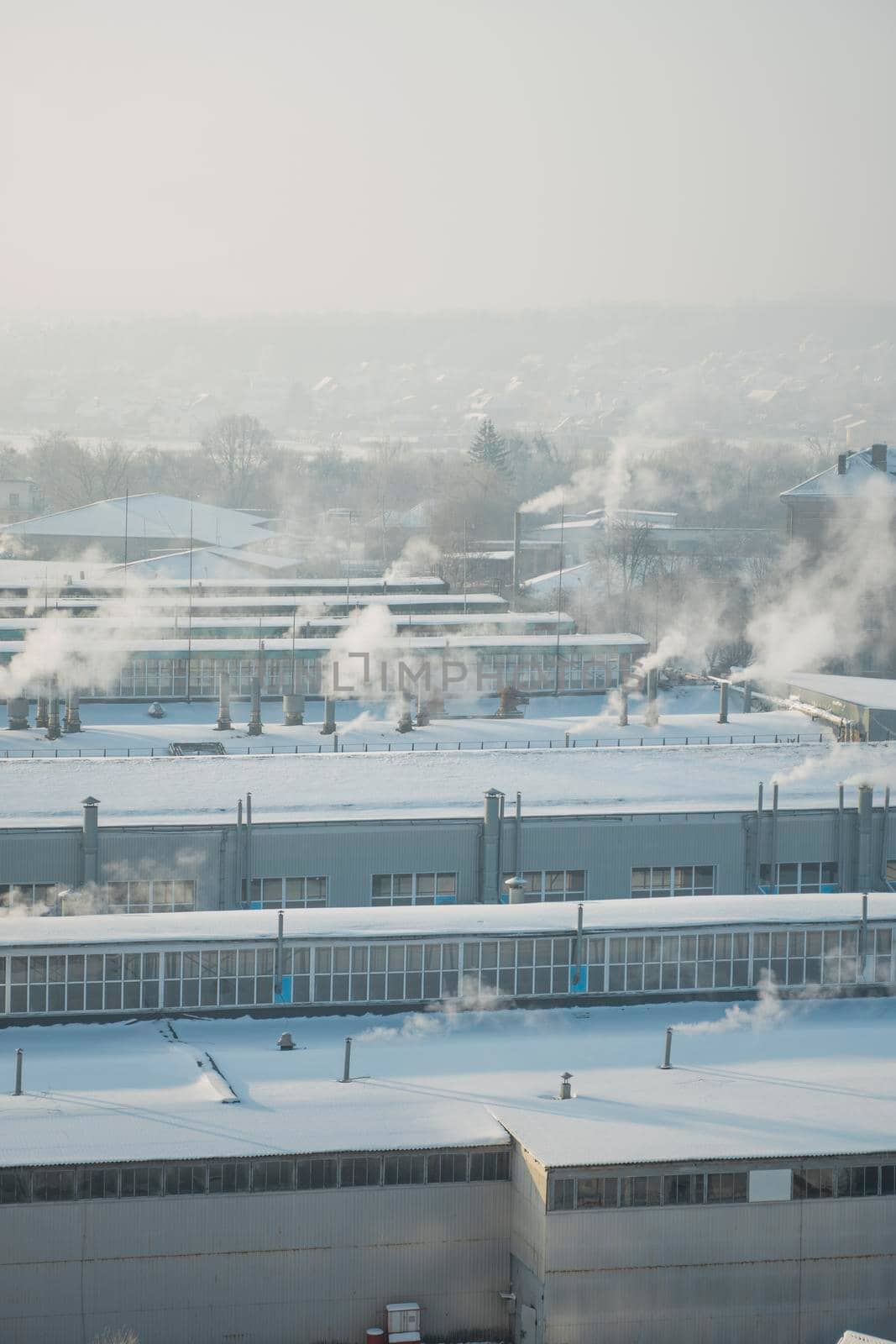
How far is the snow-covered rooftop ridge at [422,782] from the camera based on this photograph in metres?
21.6

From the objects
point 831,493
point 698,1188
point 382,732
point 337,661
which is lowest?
point 698,1188

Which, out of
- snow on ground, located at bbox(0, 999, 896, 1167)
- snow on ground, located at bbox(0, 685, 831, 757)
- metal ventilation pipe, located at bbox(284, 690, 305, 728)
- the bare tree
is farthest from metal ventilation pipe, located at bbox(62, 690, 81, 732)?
the bare tree

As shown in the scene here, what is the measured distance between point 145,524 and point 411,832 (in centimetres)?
4090

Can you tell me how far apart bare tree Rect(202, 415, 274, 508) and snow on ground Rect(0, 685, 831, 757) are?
178 ft

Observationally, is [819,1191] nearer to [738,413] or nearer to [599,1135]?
[599,1135]

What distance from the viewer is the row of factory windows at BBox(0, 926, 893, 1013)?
15.9 meters

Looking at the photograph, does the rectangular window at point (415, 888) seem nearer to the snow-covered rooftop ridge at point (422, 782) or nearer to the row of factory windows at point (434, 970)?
→ the snow-covered rooftop ridge at point (422, 782)

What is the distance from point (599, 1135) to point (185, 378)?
168716mm

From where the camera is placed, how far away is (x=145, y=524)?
5988 cm

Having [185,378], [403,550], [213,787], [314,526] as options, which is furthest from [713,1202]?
[185,378]

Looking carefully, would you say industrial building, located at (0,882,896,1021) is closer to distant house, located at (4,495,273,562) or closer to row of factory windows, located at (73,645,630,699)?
row of factory windows, located at (73,645,630,699)

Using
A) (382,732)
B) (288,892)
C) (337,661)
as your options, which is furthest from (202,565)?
(288,892)

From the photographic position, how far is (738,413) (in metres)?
143

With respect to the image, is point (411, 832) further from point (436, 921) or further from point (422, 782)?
point (436, 921)
